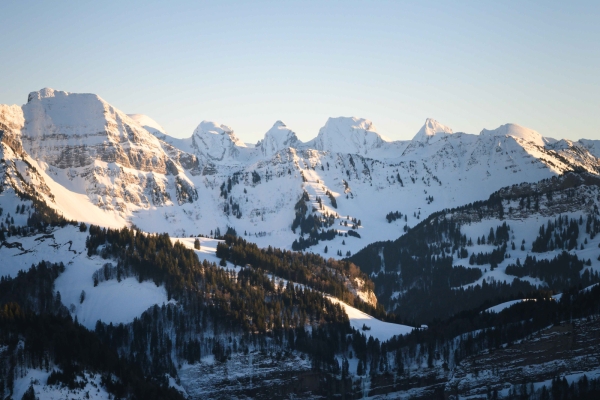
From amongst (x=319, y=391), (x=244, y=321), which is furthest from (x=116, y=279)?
(x=319, y=391)

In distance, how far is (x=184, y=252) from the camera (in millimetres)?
188250

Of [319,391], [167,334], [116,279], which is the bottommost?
[319,391]

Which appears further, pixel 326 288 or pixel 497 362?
pixel 326 288

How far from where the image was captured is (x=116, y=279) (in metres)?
175

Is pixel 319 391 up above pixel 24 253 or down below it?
below

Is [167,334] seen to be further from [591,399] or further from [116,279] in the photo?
[591,399]

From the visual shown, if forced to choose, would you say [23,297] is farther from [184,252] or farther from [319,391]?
[319,391]

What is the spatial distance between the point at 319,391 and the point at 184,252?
166 feet

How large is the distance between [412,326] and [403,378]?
37.5m

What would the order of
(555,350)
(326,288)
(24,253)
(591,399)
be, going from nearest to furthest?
(591,399), (555,350), (24,253), (326,288)

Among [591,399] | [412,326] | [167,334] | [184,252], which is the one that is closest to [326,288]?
[412,326]

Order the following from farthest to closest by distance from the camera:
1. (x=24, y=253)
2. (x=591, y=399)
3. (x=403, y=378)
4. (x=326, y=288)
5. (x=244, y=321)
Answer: (x=326, y=288)
(x=24, y=253)
(x=244, y=321)
(x=403, y=378)
(x=591, y=399)

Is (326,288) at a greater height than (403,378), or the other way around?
(326,288)

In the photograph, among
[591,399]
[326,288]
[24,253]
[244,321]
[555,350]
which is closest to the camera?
[591,399]
